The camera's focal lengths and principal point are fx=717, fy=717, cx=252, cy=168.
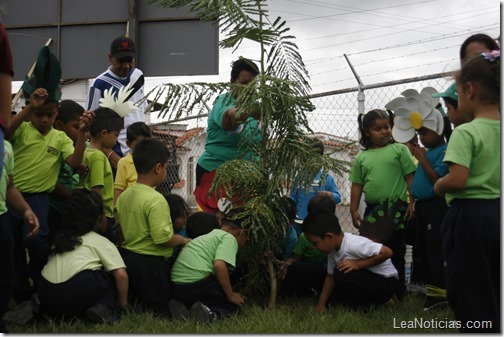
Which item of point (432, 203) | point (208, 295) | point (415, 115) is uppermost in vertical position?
point (415, 115)

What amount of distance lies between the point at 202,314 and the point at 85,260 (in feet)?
2.55

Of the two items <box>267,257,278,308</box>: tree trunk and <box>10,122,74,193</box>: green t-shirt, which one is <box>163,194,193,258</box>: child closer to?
<box>267,257,278,308</box>: tree trunk

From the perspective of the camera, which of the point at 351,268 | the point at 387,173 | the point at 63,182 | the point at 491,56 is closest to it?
the point at 491,56

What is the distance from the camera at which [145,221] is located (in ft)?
14.9

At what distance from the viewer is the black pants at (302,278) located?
16.3ft

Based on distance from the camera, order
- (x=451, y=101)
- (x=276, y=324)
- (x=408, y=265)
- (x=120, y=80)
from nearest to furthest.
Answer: (x=451, y=101)
(x=276, y=324)
(x=408, y=265)
(x=120, y=80)

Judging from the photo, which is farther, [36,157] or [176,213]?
[176,213]

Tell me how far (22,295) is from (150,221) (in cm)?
94

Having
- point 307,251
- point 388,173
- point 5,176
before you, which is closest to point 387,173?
point 388,173

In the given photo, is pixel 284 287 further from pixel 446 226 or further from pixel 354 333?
pixel 446 226

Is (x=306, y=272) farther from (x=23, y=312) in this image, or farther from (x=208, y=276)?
(x=23, y=312)

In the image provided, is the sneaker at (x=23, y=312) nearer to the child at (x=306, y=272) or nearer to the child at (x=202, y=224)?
the child at (x=202, y=224)

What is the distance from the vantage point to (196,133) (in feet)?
22.9

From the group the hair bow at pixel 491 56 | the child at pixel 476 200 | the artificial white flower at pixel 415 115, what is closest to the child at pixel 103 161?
the artificial white flower at pixel 415 115
